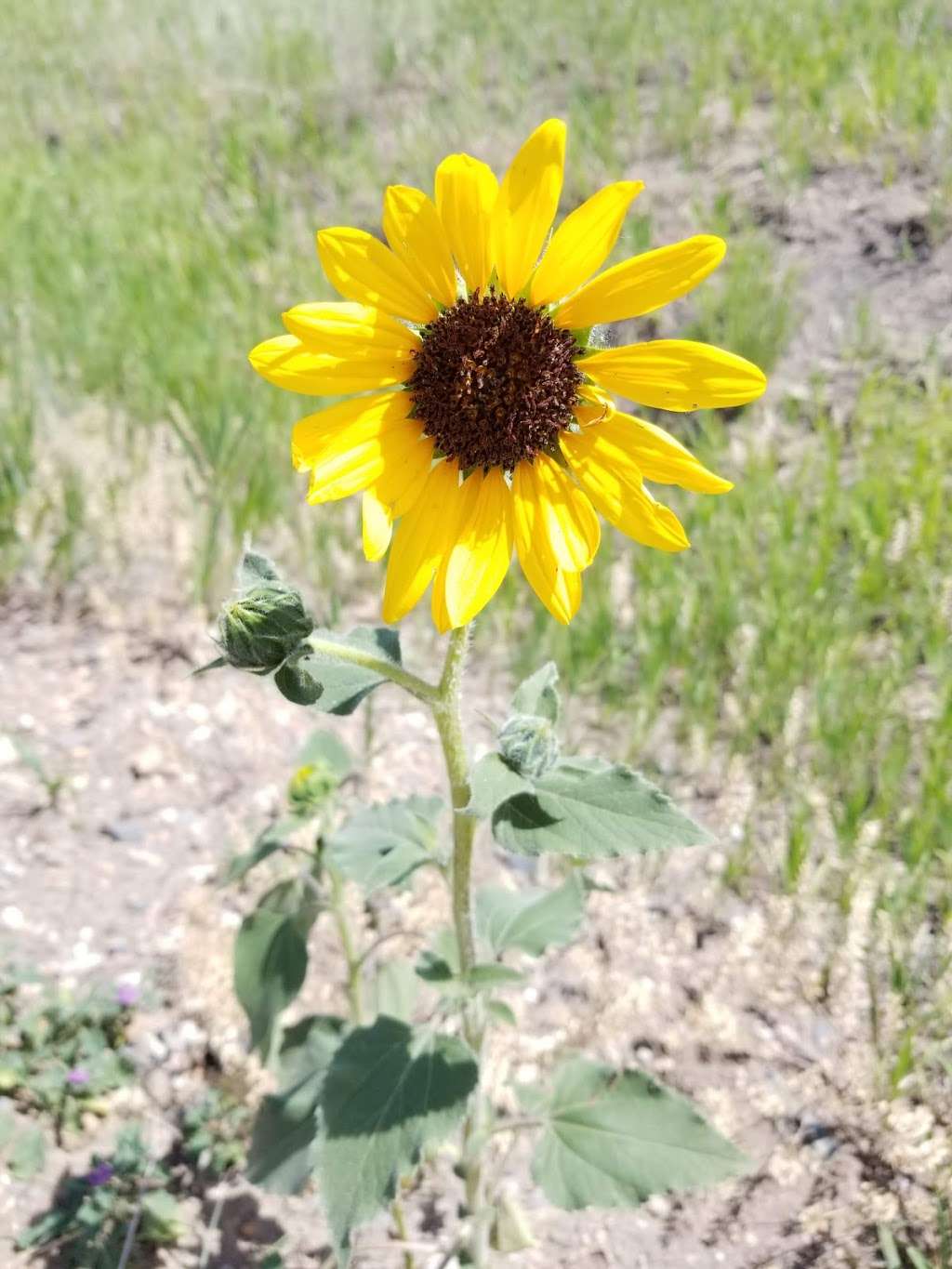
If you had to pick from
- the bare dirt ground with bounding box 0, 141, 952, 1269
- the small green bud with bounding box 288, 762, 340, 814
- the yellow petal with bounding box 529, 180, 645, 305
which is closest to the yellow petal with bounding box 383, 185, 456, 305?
the yellow petal with bounding box 529, 180, 645, 305

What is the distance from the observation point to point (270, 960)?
1.84 meters

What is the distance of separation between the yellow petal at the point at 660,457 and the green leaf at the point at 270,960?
42.1 inches

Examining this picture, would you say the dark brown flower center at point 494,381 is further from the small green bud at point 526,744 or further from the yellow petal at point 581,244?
the small green bud at point 526,744

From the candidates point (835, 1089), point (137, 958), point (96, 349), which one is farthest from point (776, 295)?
point (137, 958)

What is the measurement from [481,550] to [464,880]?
539mm

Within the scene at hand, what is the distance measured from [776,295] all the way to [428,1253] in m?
3.43

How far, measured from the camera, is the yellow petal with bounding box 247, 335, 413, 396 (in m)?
1.23

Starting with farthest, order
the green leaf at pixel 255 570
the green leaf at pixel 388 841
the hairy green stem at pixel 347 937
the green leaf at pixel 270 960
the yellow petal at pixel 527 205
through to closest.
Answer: the hairy green stem at pixel 347 937 → the green leaf at pixel 270 960 → the green leaf at pixel 388 841 → the green leaf at pixel 255 570 → the yellow petal at pixel 527 205

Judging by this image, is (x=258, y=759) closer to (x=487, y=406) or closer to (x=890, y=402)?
(x=487, y=406)

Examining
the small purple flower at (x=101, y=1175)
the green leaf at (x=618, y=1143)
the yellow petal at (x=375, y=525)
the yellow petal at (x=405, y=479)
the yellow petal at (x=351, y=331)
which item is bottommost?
the small purple flower at (x=101, y=1175)

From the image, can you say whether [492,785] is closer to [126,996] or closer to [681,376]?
[681,376]

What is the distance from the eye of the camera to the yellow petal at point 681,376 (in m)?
1.25

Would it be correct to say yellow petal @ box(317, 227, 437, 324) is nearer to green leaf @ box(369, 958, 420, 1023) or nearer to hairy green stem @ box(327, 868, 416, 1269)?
hairy green stem @ box(327, 868, 416, 1269)

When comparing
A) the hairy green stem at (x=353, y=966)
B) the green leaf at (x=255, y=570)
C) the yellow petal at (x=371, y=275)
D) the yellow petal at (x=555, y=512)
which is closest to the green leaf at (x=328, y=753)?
the hairy green stem at (x=353, y=966)
